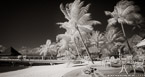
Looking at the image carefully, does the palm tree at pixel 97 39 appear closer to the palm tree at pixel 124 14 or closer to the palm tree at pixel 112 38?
the palm tree at pixel 112 38

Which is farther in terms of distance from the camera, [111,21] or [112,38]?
[112,38]

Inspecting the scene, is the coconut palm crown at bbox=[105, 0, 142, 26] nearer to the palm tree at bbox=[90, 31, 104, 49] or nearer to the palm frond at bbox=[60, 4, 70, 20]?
the palm frond at bbox=[60, 4, 70, 20]

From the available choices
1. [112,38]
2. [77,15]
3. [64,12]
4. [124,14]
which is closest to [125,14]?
[124,14]

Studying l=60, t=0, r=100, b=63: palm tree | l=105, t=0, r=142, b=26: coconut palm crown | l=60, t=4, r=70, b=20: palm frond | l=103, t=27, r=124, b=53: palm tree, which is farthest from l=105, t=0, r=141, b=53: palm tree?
l=60, t=4, r=70, b=20: palm frond

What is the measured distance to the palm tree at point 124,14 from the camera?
12219 millimetres

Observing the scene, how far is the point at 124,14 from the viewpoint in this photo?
1333 cm

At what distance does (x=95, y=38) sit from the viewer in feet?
59.9

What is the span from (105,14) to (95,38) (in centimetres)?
589

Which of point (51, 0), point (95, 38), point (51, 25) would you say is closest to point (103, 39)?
point (95, 38)

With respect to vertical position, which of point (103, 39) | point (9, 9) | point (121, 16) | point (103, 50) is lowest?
point (103, 50)

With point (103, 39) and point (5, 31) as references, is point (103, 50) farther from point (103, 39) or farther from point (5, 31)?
point (5, 31)

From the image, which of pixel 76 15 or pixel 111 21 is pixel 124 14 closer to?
pixel 111 21

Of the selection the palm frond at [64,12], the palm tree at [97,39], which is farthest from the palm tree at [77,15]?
the palm tree at [97,39]

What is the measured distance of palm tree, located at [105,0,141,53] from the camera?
12219mm
